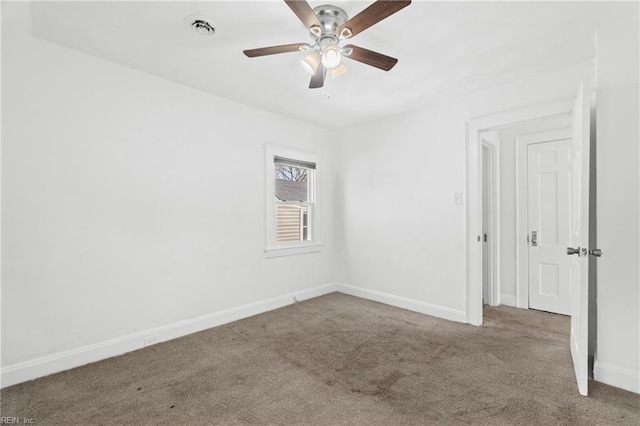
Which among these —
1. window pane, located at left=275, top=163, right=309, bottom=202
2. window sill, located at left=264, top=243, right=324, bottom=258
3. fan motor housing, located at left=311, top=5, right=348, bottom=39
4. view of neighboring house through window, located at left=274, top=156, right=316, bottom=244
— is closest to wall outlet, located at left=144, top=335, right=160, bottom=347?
window sill, located at left=264, top=243, right=324, bottom=258

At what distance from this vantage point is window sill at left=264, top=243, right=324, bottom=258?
3.92 m

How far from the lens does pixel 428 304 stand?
3.75 metres

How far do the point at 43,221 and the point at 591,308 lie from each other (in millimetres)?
4332

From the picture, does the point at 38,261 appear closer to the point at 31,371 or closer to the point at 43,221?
the point at 43,221

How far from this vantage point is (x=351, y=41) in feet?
7.86

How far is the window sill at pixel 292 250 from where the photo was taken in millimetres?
3924

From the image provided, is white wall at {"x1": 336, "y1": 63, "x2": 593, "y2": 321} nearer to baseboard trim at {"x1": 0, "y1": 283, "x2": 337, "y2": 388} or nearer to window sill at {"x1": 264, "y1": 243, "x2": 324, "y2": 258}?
window sill at {"x1": 264, "y1": 243, "x2": 324, "y2": 258}

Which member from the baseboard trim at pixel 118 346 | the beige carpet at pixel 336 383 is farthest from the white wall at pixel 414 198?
the baseboard trim at pixel 118 346

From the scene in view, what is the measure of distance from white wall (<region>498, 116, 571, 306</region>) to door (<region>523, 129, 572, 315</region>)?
171 millimetres

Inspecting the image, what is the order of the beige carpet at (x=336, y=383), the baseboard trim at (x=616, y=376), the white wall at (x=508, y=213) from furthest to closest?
the white wall at (x=508, y=213)
the baseboard trim at (x=616, y=376)
the beige carpet at (x=336, y=383)

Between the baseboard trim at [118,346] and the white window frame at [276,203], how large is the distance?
646 mm

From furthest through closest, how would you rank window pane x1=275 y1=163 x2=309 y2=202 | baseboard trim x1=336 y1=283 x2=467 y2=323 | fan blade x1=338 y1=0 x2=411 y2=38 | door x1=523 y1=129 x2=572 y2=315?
1. window pane x1=275 y1=163 x2=309 y2=202
2. door x1=523 y1=129 x2=572 y2=315
3. baseboard trim x1=336 y1=283 x2=467 y2=323
4. fan blade x1=338 y1=0 x2=411 y2=38

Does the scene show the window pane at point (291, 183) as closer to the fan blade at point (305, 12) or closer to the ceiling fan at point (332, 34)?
the ceiling fan at point (332, 34)

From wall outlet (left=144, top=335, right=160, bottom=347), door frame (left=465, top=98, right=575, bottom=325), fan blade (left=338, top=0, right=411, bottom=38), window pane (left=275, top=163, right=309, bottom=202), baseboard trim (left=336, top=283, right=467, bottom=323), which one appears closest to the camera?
fan blade (left=338, top=0, right=411, bottom=38)
